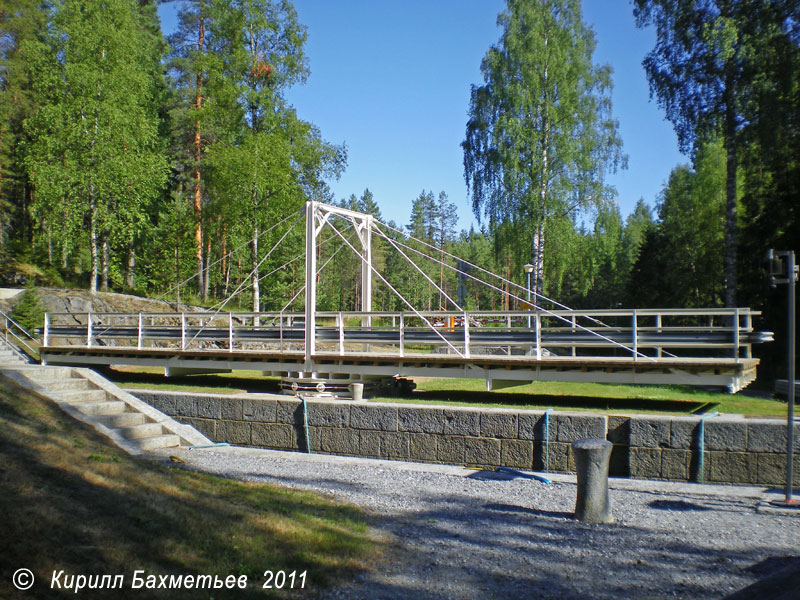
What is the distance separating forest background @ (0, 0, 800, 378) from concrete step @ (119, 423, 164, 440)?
29.2 feet

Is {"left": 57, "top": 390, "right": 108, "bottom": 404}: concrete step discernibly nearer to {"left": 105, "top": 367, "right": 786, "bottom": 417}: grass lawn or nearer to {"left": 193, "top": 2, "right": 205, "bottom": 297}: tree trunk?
{"left": 105, "top": 367, "right": 786, "bottom": 417}: grass lawn

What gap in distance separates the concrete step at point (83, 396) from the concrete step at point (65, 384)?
11.4 inches

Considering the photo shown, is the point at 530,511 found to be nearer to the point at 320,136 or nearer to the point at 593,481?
the point at 593,481

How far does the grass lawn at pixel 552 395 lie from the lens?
10688 mm

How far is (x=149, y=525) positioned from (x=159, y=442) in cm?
577

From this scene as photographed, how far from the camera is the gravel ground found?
4.26 meters

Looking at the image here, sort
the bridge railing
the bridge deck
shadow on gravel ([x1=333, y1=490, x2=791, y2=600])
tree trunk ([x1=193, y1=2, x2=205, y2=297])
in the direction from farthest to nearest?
tree trunk ([x1=193, y1=2, x2=205, y2=297]) < the bridge railing < the bridge deck < shadow on gravel ([x1=333, y1=490, x2=791, y2=600])

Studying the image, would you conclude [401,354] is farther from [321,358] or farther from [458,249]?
[458,249]

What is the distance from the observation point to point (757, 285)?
22625mm

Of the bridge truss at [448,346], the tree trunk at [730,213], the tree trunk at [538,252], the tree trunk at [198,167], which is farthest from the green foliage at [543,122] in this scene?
the tree trunk at [198,167]

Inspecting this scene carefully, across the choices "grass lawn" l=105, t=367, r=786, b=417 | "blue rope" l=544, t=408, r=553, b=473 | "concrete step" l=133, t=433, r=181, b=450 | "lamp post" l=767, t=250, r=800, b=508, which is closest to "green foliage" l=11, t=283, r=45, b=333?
"grass lawn" l=105, t=367, r=786, b=417

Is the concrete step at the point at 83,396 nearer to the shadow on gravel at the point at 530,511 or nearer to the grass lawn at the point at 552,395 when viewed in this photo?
the grass lawn at the point at 552,395

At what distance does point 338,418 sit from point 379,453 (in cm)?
94

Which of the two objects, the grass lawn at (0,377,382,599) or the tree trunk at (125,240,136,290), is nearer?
the grass lawn at (0,377,382,599)
